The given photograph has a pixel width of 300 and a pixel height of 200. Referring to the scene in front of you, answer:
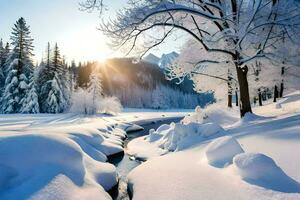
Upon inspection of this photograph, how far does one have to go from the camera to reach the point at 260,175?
587 cm

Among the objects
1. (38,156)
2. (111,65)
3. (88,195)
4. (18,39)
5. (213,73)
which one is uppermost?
(111,65)

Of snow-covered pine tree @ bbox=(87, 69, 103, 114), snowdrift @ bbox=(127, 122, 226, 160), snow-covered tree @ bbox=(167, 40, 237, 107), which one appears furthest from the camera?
snow-covered pine tree @ bbox=(87, 69, 103, 114)

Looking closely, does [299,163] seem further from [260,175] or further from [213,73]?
[213,73]

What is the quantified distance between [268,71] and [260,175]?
1743 cm

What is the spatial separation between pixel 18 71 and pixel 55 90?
6.31m

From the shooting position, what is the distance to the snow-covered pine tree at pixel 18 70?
4153cm

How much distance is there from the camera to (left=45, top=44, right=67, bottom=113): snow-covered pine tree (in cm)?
4697

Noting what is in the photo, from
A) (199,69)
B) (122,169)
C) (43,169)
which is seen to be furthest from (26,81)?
(43,169)

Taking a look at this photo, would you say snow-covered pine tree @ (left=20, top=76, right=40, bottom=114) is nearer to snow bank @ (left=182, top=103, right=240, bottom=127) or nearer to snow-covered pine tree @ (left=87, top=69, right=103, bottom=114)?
snow-covered pine tree @ (left=87, top=69, right=103, bottom=114)

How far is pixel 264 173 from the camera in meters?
5.83

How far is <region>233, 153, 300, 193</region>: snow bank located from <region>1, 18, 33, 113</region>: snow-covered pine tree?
40.2 m

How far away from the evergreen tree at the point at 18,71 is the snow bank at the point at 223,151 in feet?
126

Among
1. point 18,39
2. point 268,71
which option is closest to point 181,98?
point 18,39

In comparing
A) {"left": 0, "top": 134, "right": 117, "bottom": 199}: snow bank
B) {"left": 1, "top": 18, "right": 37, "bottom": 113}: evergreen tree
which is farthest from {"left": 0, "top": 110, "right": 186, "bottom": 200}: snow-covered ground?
{"left": 1, "top": 18, "right": 37, "bottom": 113}: evergreen tree
